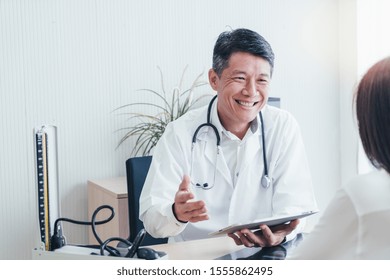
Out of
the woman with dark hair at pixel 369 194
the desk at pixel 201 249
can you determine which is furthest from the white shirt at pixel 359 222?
the desk at pixel 201 249

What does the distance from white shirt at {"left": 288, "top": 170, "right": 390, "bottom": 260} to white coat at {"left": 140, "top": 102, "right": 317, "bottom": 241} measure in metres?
0.86

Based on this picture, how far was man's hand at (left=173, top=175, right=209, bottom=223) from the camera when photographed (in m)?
1.53

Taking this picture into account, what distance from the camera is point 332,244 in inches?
37.2

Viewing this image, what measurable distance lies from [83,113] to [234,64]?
123 cm

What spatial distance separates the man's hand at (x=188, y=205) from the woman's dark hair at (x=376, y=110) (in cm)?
68

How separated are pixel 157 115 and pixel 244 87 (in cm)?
118

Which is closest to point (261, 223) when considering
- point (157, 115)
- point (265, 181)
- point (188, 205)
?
point (188, 205)

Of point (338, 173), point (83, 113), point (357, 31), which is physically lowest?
point (338, 173)

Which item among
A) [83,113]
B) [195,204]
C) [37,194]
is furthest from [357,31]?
[37,194]

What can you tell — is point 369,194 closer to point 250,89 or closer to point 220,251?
point 220,251

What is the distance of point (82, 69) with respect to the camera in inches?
114

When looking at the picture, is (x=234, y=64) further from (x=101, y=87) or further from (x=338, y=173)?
(x=338, y=173)

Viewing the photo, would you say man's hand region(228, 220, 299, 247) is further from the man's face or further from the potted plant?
the potted plant

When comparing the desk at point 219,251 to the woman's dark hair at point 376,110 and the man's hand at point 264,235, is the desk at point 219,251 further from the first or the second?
the woman's dark hair at point 376,110
